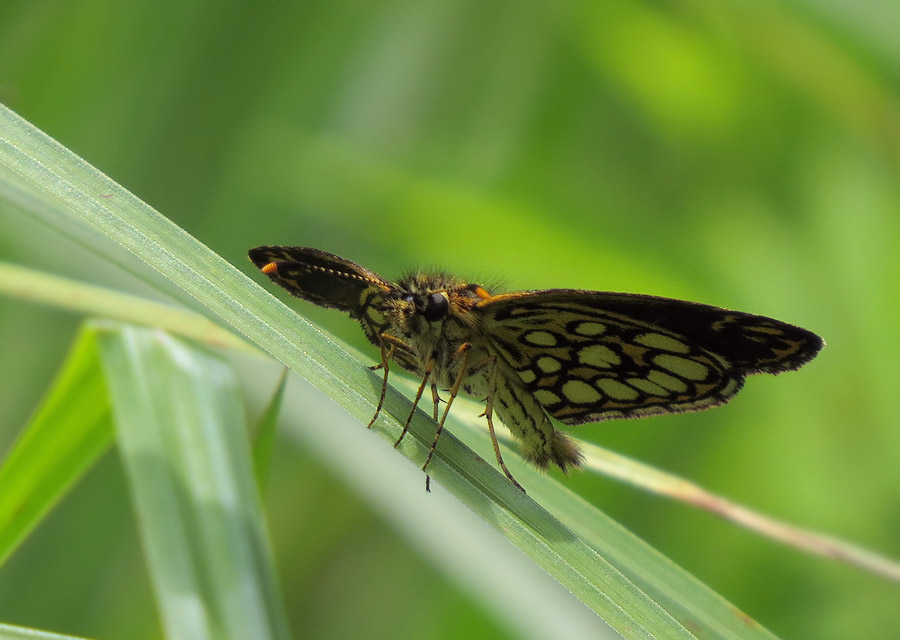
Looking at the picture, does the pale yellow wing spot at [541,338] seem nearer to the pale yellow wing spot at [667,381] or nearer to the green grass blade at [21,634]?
the pale yellow wing spot at [667,381]

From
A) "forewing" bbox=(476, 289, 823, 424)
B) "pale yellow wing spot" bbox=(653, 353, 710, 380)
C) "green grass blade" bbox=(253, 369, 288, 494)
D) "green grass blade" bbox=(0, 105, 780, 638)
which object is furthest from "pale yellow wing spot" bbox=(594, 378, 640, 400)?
"green grass blade" bbox=(253, 369, 288, 494)

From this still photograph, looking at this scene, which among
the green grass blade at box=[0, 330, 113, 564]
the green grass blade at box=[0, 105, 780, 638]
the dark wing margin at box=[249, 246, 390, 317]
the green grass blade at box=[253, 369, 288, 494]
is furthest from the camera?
the dark wing margin at box=[249, 246, 390, 317]

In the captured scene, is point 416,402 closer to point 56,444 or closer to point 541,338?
point 541,338

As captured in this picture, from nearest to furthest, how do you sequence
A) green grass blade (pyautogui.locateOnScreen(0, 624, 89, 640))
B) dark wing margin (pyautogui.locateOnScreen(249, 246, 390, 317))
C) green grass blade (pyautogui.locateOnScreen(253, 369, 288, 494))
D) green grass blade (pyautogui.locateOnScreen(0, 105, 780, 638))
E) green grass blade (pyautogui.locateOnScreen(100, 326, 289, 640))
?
green grass blade (pyautogui.locateOnScreen(0, 624, 89, 640)), green grass blade (pyautogui.locateOnScreen(0, 105, 780, 638)), green grass blade (pyautogui.locateOnScreen(100, 326, 289, 640)), green grass blade (pyautogui.locateOnScreen(253, 369, 288, 494)), dark wing margin (pyautogui.locateOnScreen(249, 246, 390, 317))

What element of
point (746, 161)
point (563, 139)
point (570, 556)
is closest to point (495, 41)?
point (563, 139)

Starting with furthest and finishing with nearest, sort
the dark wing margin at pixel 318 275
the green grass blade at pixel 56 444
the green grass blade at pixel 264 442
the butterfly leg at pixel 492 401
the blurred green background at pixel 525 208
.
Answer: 1. the blurred green background at pixel 525 208
2. the dark wing margin at pixel 318 275
3. the butterfly leg at pixel 492 401
4. the green grass blade at pixel 264 442
5. the green grass blade at pixel 56 444

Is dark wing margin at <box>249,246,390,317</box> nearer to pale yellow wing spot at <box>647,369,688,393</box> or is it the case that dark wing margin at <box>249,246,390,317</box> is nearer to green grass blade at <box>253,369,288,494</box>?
green grass blade at <box>253,369,288,494</box>

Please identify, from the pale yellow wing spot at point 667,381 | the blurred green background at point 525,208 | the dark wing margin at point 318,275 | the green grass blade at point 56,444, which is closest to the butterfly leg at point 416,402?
the dark wing margin at point 318,275

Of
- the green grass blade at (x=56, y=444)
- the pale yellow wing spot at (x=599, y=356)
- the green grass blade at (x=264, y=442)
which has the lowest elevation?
the green grass blade at (x=56, y=444)
